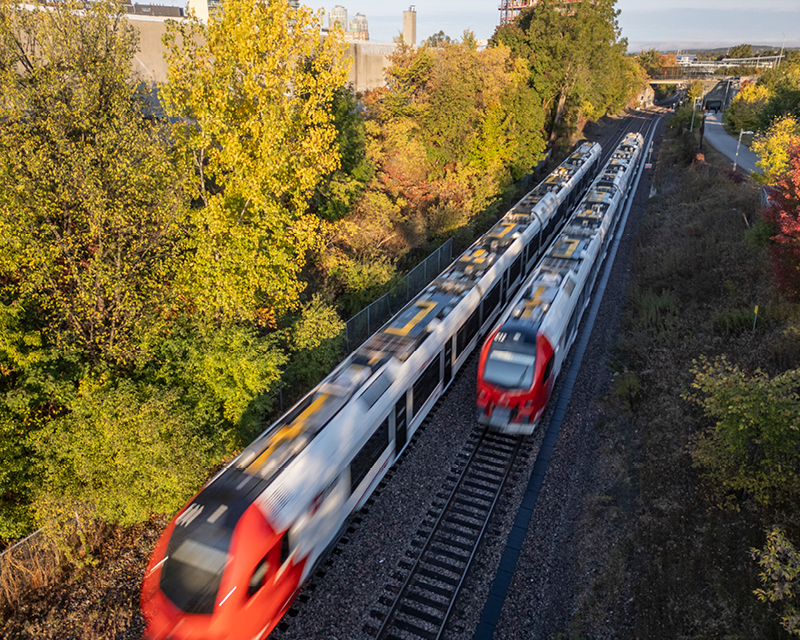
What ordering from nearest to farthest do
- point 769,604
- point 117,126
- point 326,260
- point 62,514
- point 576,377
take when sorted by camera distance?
point 769,604
point 62,514
point 117,126
point 576,377
point 326,260

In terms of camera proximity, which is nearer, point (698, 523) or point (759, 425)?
point (759, 425)

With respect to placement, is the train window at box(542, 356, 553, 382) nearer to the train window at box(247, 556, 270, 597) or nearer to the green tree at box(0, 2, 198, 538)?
the train window at box(247, 556, 270, 597)

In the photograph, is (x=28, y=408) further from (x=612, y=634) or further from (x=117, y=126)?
(x=612, y=634)

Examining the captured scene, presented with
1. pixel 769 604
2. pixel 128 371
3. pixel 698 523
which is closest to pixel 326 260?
pixel 128 371

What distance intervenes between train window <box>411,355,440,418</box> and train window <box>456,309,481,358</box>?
187 centimetres

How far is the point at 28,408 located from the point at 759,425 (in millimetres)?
15768

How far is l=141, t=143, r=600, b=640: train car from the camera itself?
341 inches

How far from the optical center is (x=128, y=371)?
43.7 feet

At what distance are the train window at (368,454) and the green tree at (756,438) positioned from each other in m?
7.26

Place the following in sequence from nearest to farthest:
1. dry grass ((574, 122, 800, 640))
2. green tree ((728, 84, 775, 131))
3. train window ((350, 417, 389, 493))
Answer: dry grass ((574, 122, 800, 640)) < train window ((350, 417, 389, 493)) < green tree ((728, 84, 775, 131))

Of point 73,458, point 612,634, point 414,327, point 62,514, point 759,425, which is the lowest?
point 612,634

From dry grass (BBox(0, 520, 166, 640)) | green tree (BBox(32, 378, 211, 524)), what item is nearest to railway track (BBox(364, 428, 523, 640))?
dry grass (BBox(0, 520, 166, 640))

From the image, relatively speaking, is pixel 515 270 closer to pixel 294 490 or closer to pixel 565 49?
pixel 294 490

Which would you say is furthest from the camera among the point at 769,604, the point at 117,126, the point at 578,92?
the point at 578,92
